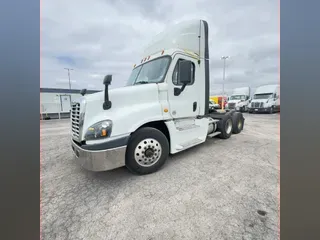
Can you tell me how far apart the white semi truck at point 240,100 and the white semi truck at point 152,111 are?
17.0 meters

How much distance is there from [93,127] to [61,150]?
10.2 feet

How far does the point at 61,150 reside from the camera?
4.57 meters

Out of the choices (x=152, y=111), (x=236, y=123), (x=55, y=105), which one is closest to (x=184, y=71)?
(x=152, y=111)

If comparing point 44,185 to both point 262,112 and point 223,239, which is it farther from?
point 262,112

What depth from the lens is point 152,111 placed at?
2.86 metres

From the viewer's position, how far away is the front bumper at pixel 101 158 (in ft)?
7.58

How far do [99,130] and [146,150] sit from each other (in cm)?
94

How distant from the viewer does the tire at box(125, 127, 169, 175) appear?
2.67 meters

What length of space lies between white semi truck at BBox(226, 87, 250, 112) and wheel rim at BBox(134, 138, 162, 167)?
60.2 ft

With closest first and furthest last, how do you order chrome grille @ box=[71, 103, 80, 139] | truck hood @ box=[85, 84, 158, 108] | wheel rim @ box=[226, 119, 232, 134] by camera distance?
truck hood @ box=[85, 84, 158, 108], chrome grille @ box=[71, 103, 80, 139], wheel rim @ box=[226, 119, 232, 134]

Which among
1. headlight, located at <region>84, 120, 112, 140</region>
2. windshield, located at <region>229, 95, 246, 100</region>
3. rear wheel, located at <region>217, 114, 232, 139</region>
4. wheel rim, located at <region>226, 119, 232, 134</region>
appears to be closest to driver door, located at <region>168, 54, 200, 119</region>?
headlight, located at <region>84, 120, 112, 140</region>

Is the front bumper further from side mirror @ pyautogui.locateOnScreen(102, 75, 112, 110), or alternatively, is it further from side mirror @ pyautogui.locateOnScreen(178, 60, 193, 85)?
side mirror @ pyautogui.locateOnScreen(178, 60, 193, 85)

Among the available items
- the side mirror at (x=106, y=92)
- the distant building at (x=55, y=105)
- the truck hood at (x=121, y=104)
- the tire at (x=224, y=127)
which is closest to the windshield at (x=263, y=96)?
the tire at (x=224, y=127)

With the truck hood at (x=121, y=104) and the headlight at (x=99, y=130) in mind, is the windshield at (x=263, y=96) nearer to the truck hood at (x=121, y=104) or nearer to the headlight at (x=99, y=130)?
the truck hood at (x=121, y=104)
